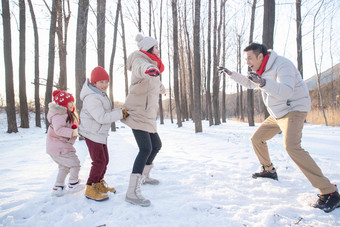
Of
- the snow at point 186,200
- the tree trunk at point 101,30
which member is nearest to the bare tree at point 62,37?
the tree trunk at point 101,30

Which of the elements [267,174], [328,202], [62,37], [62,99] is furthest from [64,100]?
[62,37]

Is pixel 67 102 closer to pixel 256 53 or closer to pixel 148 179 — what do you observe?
pixel 148 179

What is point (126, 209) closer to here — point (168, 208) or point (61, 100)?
point (168, 208)

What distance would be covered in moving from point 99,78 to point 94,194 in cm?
146

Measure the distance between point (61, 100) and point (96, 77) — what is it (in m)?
0.58

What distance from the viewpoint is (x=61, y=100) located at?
263cm

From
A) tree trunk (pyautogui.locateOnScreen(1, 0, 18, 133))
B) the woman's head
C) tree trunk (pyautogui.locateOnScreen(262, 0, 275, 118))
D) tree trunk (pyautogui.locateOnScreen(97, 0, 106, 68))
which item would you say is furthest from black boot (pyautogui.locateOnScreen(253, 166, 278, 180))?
tree trunk (pyautogui.locateOnScreen(1, 0, 18, 133))

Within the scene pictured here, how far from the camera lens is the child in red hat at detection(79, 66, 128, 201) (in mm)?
2383

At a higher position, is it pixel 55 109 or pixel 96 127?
pixel 55 109

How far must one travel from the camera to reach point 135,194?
232cm

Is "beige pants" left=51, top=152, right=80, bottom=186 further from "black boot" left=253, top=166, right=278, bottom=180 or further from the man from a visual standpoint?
"black boot" left=253, top=166, right=278, bottom=180

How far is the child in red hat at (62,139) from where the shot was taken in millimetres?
2516

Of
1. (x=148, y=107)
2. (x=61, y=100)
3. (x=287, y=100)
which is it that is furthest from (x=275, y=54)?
(x=61, y=100)

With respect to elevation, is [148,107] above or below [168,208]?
above
